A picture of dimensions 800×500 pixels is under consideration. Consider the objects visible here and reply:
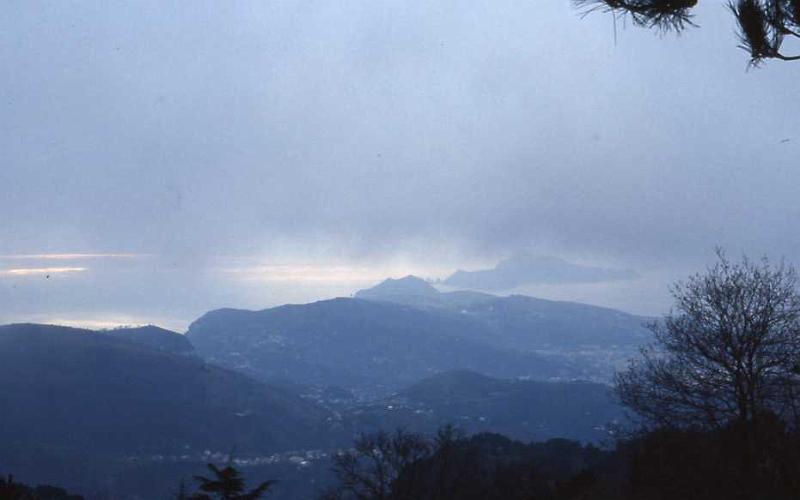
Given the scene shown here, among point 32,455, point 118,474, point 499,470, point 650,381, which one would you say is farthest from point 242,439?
point 650,381

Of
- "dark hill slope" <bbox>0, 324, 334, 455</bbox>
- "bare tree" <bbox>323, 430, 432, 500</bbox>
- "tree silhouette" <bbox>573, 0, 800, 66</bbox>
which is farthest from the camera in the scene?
"dark hill slope" <bbox>0, 324, 334, 455</bbox>

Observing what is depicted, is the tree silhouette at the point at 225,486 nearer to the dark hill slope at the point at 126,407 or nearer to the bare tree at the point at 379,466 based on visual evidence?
the bare tree at the point at 379,466

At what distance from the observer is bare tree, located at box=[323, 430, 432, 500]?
3578cm

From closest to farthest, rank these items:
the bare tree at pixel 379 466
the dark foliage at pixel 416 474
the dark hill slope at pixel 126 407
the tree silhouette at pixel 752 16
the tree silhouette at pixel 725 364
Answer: the tree silhouette at pixel 752 16 < the tree silhouette at pixel 725 364 < the bare tree at pixel 379 466 < the dark foliage at pixel 416 474 < the dark hill slope at pixel 126 407

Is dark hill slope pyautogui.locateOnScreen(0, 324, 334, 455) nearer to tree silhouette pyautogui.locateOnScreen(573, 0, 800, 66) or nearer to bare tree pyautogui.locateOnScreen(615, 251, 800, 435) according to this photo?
bare tree pyautogui.locateOnScreen(615, 251, 800, 435)

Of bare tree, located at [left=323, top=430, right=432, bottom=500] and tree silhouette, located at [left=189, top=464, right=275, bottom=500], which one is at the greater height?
tree silhouette, located at [left=189, top=464, right=275, bottom=500]

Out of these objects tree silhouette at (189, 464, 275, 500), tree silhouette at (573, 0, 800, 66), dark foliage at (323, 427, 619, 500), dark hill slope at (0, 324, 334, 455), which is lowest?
dark hill slope at (0, 324, 334, 455)

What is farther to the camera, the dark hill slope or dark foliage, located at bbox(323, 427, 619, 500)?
the dark hill slope

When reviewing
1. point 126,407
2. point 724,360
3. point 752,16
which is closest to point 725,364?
point 724,360

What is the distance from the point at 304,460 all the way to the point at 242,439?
27513mm

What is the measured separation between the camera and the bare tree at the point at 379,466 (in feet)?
117

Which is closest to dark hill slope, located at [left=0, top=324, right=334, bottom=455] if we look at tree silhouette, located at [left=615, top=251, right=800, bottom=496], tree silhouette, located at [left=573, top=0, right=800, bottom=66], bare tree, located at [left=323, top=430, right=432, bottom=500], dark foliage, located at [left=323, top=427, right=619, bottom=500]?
dark foliage, located at [left=323, top=427, right=619, bottom=500]

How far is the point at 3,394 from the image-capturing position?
513ft

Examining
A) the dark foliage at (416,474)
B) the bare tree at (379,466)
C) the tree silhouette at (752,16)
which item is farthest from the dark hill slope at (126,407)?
the tree silhouette at (752,16)
